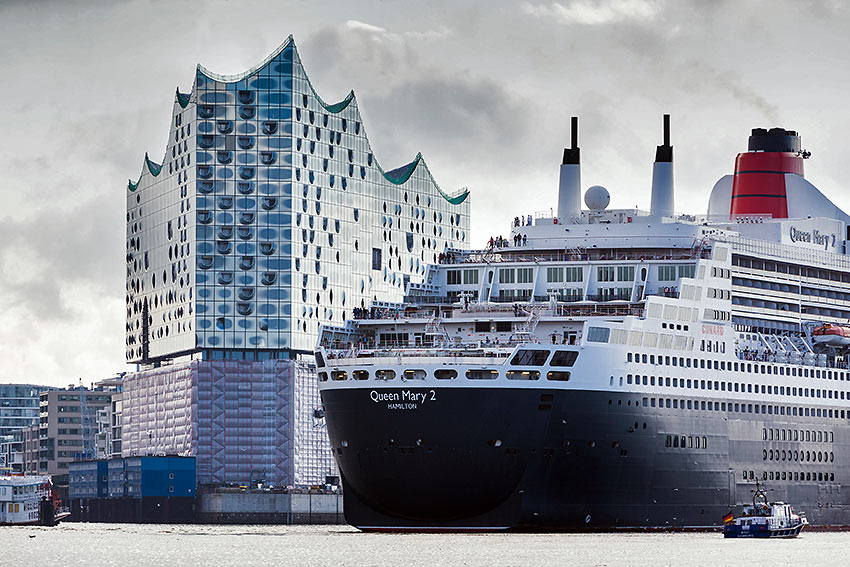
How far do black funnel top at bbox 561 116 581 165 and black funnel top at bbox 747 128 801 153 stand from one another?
60.4ft

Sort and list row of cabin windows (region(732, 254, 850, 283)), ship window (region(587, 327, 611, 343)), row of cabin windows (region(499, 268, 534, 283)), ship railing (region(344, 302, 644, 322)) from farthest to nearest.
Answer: row of cabin windows (region(732, 254, 850, 283)) < row of cabin windows (region(499, 268, 534, 283)) < ship railing (region(344, 302, 644, 322)) < ship window (region(587, 327, 611, 343))

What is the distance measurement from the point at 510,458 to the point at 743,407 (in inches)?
777

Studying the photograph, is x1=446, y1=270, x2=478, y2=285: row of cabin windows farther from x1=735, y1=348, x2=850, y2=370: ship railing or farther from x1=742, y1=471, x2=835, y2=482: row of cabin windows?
x1=742, y1=471, x2=835, y2=482: row of cabin windows

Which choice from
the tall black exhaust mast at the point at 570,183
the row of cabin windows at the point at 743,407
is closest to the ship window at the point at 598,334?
the row of cabin windows at the point at 743,407

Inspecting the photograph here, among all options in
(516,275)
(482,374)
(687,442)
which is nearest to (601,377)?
(482,374)

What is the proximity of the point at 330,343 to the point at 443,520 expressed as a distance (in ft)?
48.1

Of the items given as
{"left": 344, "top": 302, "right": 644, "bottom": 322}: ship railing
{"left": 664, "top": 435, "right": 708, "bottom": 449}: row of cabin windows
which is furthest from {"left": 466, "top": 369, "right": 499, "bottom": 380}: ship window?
{"left": 664, "top": 435, "right": 708, "bottom": 449}: row of cabin windows

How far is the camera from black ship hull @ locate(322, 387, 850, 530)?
11381 cm

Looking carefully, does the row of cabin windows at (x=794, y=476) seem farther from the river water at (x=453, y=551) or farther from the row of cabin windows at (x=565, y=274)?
the row of cabin windows at (x=565, y=274)

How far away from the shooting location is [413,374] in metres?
115

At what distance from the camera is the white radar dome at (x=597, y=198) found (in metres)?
137

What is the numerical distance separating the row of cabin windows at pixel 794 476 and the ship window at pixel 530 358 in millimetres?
18756

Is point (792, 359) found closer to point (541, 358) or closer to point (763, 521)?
point (763, 521)

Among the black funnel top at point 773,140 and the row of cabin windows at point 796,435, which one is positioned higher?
the black funnel top at point 773,140
